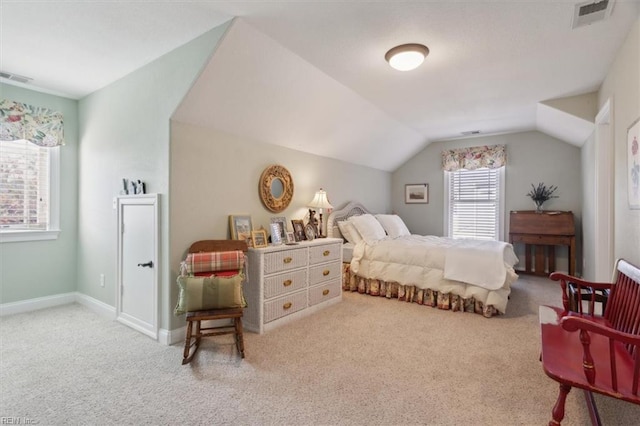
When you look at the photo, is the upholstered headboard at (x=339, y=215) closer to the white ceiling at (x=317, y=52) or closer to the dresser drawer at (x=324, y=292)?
the dresser drawer at (x=324, y=292)

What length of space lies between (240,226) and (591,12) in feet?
10.9

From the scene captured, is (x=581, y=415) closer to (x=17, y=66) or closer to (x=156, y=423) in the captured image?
(x=156, y=423)

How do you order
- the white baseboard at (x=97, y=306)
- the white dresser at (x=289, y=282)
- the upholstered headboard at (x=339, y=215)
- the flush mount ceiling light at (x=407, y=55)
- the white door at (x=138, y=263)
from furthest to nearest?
1. the upholstered headboard at (x=339, y=215)
2. the white baseboard at (x=97, y=306)
3. the white dresser at (x=289, y=282)
4. the white door at (x=138, y=263)
5. the flush mount ceiling light at (x=407, y=55)

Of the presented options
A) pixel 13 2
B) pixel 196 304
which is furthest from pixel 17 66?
pixel 196 304

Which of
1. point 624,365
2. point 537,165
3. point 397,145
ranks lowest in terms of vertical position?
point 624,365

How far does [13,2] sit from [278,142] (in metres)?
2.40

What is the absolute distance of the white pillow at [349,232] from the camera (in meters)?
4.54

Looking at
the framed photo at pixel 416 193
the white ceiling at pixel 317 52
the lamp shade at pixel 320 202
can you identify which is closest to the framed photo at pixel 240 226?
the white ceiling at pixel 317 52

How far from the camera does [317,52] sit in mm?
2760

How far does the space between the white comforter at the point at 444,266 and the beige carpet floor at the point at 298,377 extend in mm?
382

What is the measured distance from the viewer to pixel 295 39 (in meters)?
2.55

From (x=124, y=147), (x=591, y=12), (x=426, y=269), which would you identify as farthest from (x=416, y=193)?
(x=124, y=147)

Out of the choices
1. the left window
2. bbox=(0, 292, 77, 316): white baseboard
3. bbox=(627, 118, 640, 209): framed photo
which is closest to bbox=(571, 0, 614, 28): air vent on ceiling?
bbox=(627, 118, 640, 209): framed photo

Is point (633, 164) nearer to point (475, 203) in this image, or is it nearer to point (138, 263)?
point (475, 203)
